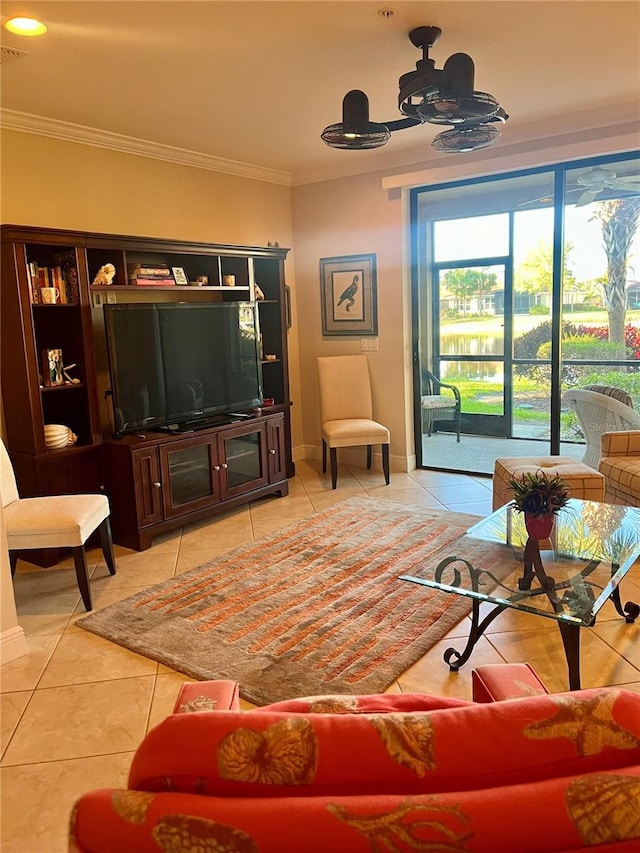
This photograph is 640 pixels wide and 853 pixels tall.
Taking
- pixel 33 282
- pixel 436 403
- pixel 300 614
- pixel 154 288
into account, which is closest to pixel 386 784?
pixel 300 614

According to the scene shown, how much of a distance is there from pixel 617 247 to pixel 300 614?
3391 mm

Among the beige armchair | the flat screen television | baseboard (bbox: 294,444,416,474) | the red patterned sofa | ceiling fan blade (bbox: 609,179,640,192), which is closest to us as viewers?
the red patterned sofa

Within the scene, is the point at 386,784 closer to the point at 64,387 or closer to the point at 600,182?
the point at 64,387

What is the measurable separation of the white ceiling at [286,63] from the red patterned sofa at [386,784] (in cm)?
269

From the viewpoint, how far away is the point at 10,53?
2.91 m

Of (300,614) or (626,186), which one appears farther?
(626,186)

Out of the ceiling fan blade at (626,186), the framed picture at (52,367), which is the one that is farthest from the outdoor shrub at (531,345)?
the framed picture at (52,367)

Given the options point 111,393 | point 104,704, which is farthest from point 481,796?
point 111,393

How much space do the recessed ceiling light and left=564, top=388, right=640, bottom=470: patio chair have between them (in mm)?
3708

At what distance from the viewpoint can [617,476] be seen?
365 centimetres

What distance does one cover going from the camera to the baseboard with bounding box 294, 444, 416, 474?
562cm

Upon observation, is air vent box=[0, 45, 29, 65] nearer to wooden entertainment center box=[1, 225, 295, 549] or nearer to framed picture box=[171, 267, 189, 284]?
wooden entertainment center box=[1, 225, 295, 549]

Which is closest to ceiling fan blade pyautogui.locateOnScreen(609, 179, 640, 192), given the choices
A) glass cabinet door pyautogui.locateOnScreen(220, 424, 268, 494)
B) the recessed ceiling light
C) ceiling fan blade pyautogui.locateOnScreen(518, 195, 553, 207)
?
ceiling fan blade pyautogui.locateOnScreen(518, 195, 553, 207)

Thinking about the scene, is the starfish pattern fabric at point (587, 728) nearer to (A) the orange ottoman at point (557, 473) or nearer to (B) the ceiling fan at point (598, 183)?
(A) the orange ottoman at point (557, 473)
